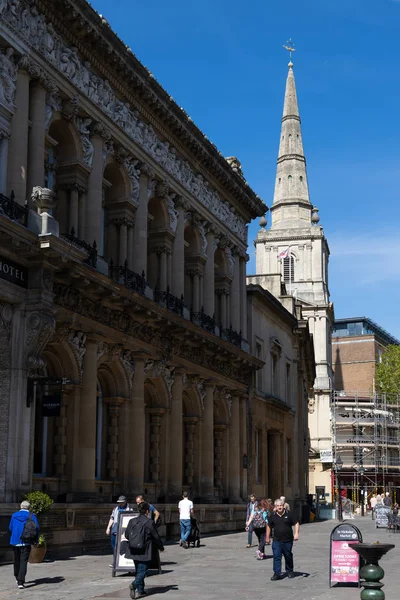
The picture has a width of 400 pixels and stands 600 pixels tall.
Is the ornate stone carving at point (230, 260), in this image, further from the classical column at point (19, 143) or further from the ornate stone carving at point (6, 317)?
the ornate stone carving at point (6, 317)

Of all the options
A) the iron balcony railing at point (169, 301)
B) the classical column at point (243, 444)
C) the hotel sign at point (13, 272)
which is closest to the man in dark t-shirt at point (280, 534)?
the hotel sign at point (13, 272)

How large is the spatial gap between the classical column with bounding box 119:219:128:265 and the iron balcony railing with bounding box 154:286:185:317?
8.42ft

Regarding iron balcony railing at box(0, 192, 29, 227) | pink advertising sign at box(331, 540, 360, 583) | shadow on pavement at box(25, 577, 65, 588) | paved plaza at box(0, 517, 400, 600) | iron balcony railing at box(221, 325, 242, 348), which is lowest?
paved plaza at box(0, 517, 400, 600)

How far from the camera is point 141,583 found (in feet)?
48.0

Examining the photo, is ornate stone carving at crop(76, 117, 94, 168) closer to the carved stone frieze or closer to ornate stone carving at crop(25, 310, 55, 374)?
the carved stone frieze

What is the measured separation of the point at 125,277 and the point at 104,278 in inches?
132

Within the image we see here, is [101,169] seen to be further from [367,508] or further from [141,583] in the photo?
[367,508]

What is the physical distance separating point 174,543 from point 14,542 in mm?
12638

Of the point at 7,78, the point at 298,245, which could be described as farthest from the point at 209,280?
the point at 298,245

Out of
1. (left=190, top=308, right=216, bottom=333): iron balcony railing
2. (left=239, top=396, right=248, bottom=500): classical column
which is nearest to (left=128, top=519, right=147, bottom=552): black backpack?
(left=190, top=308, right=216, bottom=333): iron balcony railing

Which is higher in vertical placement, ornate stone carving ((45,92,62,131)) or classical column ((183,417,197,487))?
ornate stone carving ((45,92,62,131))

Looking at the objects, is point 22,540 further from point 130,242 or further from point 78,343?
point 130,242

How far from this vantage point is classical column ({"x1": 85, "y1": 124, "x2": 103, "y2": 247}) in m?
26.5

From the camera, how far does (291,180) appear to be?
353 ft
